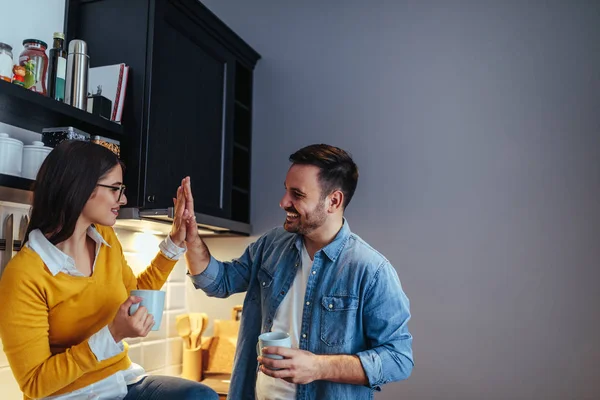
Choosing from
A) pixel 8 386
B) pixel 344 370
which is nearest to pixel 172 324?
pixel 8 386

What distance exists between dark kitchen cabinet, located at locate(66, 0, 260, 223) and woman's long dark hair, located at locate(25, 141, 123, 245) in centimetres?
54

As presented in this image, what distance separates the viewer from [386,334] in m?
1.52

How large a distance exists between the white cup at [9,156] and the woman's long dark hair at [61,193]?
27cm

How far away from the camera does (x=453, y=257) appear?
237 centimetres

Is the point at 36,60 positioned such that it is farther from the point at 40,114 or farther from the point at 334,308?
the point at 334,308

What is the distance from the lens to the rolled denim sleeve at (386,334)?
146 cm

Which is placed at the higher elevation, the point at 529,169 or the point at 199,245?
the point at 529,169

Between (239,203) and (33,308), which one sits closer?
(33,308)

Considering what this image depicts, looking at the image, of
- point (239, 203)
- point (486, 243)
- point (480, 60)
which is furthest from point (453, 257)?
point (239, 203)

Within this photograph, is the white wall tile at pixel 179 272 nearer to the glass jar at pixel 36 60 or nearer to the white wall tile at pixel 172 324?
the white wall tile at pixel 172 324

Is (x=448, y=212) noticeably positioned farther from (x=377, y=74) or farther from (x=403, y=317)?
(x=403, y=317)

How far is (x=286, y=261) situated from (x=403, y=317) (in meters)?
0.40

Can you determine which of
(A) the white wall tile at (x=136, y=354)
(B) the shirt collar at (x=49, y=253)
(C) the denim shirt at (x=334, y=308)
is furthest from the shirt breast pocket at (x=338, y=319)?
(A) the white wall tile at (x=136, y=354)

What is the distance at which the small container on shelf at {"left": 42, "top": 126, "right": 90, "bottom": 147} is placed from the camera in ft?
5.71
